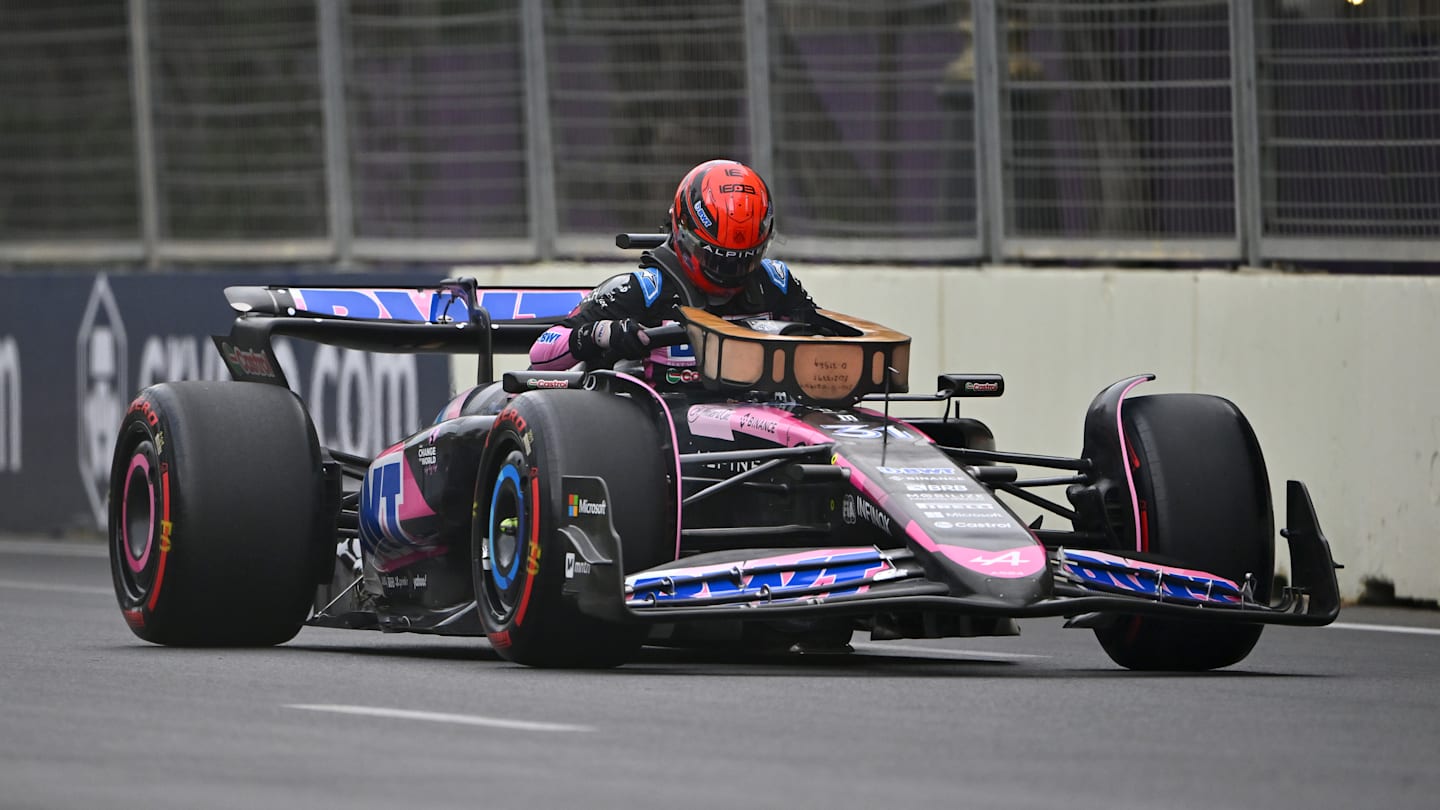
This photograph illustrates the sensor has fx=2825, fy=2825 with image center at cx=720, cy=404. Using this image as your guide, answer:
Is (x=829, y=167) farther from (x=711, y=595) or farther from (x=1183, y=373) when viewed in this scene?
(x=711, y=595)

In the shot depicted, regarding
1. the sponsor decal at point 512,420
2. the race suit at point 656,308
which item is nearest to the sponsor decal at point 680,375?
the race suit at point 656,308

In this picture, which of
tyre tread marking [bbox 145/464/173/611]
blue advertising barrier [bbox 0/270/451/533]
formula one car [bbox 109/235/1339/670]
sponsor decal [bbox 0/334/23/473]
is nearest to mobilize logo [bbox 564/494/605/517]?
formula one car [bbox 109/235/1339/670]

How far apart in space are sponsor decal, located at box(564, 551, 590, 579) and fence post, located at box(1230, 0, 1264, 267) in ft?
19.2

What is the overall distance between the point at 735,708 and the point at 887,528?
126 cm

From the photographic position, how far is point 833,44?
15383mm

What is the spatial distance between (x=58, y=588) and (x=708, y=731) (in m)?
7.84

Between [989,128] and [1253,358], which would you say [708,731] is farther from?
[989,128]

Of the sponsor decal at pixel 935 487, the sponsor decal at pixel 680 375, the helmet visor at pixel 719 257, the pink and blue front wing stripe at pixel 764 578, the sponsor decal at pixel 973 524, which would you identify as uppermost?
the helmet visor at pixel 719 257

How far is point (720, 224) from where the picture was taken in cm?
1003

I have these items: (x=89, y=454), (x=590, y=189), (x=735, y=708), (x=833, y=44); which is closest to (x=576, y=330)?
(x=735, y=708)

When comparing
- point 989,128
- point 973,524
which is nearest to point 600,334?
point 973,524

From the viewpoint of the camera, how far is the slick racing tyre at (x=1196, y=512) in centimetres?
939

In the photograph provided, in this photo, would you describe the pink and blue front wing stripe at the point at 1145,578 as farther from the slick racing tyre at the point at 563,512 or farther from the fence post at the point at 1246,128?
the fence post at the point at 1246,128

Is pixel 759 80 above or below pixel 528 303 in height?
above
